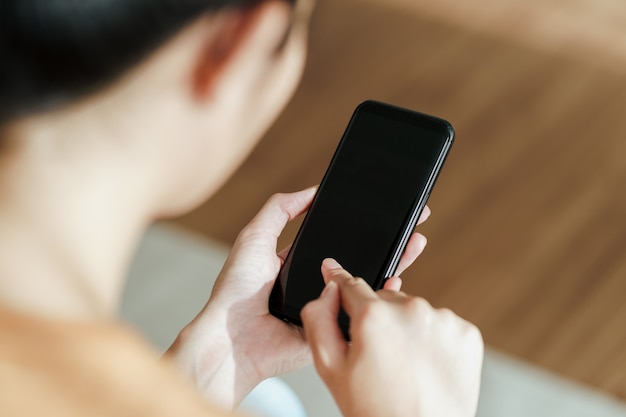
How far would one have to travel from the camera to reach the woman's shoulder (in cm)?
39

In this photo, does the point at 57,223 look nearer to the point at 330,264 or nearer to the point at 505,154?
the point at 330,264

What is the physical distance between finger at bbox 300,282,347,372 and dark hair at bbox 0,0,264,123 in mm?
317

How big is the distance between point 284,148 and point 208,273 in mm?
358

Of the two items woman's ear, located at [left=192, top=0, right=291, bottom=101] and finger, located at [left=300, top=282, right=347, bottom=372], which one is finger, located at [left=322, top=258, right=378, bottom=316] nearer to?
finger, located at [left=300, top=282, right=347, bottom=372]

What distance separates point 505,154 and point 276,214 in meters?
0.87

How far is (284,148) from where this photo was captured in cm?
175

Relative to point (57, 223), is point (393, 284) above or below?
below

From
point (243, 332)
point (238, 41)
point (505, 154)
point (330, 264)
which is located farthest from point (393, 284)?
point (505, 154)

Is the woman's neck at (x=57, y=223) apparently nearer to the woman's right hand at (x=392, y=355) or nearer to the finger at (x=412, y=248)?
the woman's right hand at (x=392, y=355)

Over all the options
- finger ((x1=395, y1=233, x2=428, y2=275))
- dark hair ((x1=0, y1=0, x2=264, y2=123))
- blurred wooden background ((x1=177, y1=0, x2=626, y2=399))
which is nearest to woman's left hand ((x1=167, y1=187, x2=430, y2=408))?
finger ((x1=395, y1=233, x2=428, y2=275))

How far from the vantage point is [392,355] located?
65 centimetres

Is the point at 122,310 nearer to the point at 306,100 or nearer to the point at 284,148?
the point at 284,148

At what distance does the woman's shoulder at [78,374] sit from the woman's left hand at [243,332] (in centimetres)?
41

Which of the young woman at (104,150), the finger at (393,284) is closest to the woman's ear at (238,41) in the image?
the young woman at (104,150)
